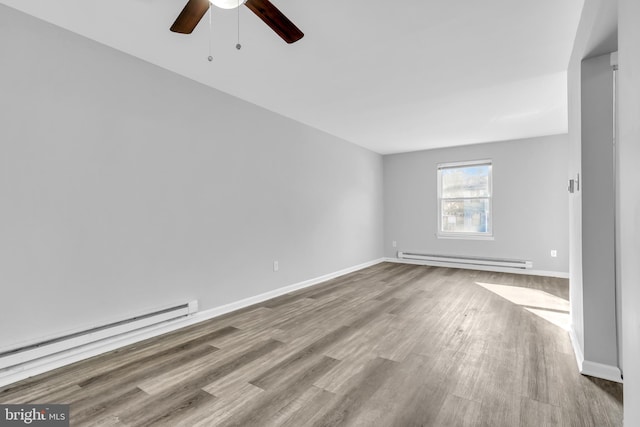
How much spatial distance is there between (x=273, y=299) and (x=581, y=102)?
344cm

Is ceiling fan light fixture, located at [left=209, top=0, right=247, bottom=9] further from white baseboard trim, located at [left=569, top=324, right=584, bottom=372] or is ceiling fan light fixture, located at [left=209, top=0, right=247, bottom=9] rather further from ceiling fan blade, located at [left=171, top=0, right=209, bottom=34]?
white baseboard trim, located at [left=569, top=324, right=584, bottom=372]

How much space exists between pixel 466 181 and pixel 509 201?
84cm

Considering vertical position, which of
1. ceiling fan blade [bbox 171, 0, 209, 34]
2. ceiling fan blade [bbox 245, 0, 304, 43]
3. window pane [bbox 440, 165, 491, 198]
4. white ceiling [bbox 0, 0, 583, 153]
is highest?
white ceiling [bbox 0, 0, 583, 153]

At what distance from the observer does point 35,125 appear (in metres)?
2.04

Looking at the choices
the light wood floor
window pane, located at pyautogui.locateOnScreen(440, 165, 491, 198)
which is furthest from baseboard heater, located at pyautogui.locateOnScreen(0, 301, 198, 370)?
window pane, located at pyautogui.locateOnScreen(440, 165, 491, 198)

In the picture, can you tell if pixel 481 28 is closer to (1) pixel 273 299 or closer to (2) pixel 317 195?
(2) pixel 317 195

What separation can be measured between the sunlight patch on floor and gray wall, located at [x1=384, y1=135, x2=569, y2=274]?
51.5 inches

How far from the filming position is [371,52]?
8.20 ft

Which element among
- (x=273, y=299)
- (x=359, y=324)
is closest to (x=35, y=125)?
(x=273, y=299)

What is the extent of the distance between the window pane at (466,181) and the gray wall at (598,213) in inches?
156

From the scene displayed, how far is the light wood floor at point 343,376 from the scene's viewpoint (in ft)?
5.26

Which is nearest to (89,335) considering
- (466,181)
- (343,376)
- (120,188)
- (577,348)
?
(120,188)

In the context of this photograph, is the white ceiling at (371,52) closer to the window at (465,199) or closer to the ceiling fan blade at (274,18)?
the ceiling fan blade at (274,18)

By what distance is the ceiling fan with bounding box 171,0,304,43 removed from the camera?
154 cm
